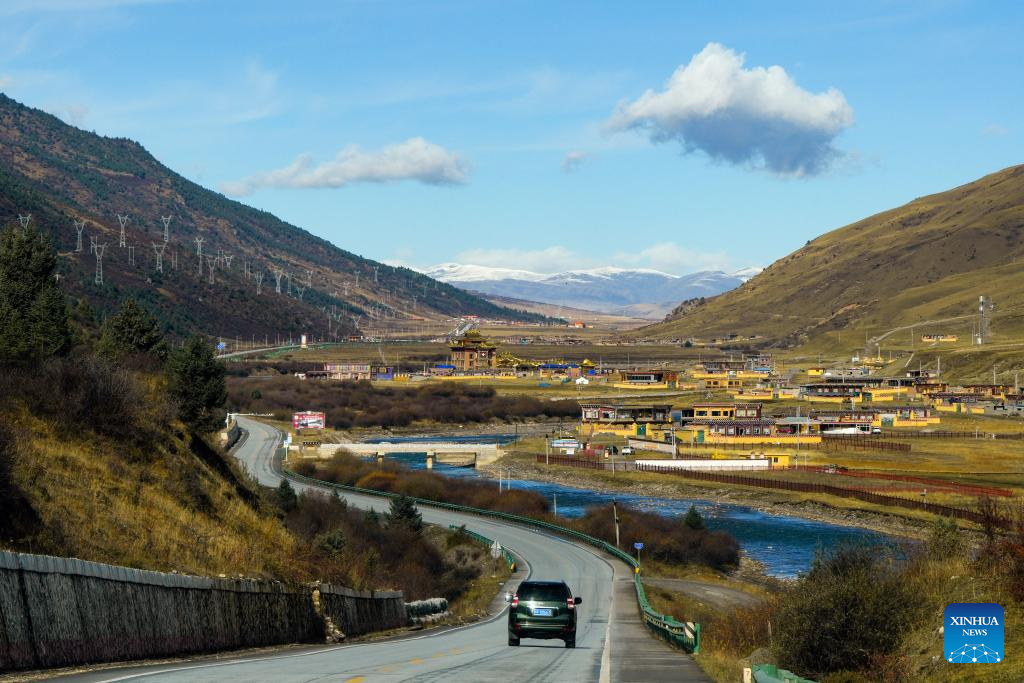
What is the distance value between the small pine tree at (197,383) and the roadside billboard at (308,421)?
94.7m

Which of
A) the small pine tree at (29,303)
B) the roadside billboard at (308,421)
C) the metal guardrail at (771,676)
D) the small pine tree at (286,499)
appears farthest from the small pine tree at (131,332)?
the roadside billboard at (308,421)

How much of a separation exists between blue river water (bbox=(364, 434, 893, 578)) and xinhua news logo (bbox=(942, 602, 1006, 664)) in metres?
59.6

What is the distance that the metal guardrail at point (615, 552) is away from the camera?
30.2 metres

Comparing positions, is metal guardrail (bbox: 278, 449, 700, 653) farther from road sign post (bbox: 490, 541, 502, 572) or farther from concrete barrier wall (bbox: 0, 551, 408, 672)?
concrete barrier wall (bbox: 0, 551, 408, 672)

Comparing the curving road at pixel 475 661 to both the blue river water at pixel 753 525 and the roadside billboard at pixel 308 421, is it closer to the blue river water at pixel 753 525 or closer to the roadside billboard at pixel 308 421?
the blue river water at pixel 753 525

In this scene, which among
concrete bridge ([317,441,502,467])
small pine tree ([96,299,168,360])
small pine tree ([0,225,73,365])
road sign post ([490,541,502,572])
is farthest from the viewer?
concrete bridge ([317,441,502,467])

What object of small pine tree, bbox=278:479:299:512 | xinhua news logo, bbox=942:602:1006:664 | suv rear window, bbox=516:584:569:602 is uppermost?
xinhua news logo, bbox=942:602:1006:664

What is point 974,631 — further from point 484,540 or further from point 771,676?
point 484,540

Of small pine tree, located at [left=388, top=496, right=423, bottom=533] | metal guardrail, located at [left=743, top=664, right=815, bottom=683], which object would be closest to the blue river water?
small pine tree, located at [left=388, top=496, right=423, bottom=533]

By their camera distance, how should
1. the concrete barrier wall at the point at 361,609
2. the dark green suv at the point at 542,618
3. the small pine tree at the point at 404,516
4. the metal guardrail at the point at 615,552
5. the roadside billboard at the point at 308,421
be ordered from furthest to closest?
the roadside billboard at the point at 308,421, the small pine tree at the point at 404,516, the concrete barrier wall at the point at 361,609, the dark green suv at the point at 542,618, the metal guardrail at the point at 615,552

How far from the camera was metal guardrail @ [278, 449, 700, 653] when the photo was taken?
99.1ft

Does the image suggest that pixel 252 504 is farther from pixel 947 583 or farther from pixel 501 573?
pixel 947 583

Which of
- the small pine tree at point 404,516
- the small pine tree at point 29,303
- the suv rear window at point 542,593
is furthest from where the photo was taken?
the small pine tree at point 404,516

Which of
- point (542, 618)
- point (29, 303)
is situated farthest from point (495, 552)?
point (542, 618)
